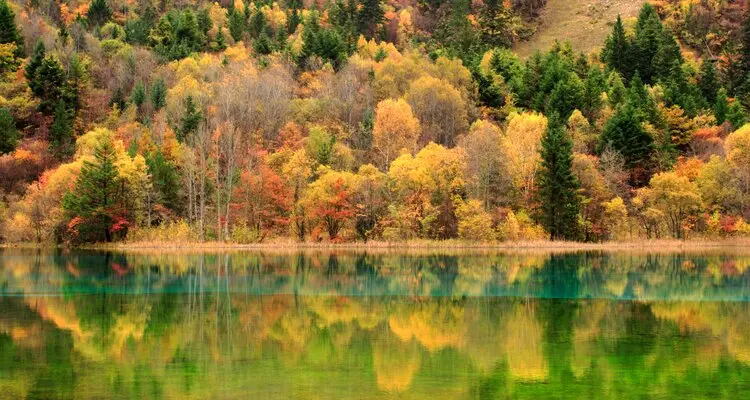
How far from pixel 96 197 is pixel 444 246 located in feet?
110

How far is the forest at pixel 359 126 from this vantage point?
85.7 meters

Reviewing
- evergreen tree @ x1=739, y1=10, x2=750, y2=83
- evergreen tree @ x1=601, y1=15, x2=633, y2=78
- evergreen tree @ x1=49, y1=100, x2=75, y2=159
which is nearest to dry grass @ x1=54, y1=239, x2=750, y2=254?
evergreen tree @ x1=49, y1=100, x2=75, y2=159

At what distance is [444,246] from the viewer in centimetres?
8306

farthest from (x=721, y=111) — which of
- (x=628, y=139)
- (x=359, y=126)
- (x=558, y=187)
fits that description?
(x=359, y=126)

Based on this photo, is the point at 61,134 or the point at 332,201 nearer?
the point at 332,201

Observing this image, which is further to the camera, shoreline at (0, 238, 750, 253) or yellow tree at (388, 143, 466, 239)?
yellow tree at (388, 143, 466, 239)

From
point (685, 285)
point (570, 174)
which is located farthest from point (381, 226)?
point (685, 285)

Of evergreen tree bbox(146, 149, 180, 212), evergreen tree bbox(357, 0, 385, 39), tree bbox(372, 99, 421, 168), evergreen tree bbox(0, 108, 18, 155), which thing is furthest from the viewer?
evergreen tree bbox(357, 0, 385, 39)

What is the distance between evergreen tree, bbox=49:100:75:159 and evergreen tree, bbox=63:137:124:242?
80.8ft

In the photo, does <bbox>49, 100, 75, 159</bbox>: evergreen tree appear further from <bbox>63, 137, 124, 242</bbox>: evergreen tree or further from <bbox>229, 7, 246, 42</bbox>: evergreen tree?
<bbox>229, 7, 246, 42</bbox>: evergreen tree

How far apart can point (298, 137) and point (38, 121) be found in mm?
35979

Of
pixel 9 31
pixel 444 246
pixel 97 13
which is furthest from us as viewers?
pixel 97 13

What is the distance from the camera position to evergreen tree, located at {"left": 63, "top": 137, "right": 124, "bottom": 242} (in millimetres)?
83250

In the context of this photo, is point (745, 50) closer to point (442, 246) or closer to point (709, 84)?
point (709, 84)
